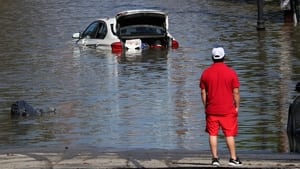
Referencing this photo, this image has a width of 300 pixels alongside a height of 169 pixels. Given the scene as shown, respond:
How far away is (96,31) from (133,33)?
6.35 feet

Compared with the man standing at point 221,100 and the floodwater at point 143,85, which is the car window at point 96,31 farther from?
the man standing at point 221,100

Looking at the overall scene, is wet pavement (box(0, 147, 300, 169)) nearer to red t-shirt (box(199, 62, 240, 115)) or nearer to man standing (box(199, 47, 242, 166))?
man standing (box(199, 47, 242, 166))

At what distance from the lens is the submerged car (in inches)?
1332

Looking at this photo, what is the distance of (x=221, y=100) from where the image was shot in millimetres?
12289

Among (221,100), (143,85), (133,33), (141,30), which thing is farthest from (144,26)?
(221,100)

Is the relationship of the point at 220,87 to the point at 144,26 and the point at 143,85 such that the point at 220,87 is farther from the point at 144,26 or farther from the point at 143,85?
the point at 144,26

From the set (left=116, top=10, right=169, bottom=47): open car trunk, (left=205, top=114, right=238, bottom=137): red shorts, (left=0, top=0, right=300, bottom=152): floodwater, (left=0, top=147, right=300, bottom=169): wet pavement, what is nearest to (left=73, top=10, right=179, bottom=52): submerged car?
(left=116, top=10, right=169, bottom=47): open car trunk

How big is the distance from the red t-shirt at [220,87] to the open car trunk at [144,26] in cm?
2173

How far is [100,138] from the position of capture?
1677 cm

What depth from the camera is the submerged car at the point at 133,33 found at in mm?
33844

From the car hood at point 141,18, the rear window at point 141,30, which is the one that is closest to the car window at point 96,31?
the car hood at point 141,18

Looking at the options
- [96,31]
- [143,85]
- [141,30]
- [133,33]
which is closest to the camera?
[143,85]

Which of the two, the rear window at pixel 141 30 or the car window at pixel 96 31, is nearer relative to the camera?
the rear window at pixel 141 30

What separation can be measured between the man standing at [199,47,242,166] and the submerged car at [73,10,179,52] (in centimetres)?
2105
